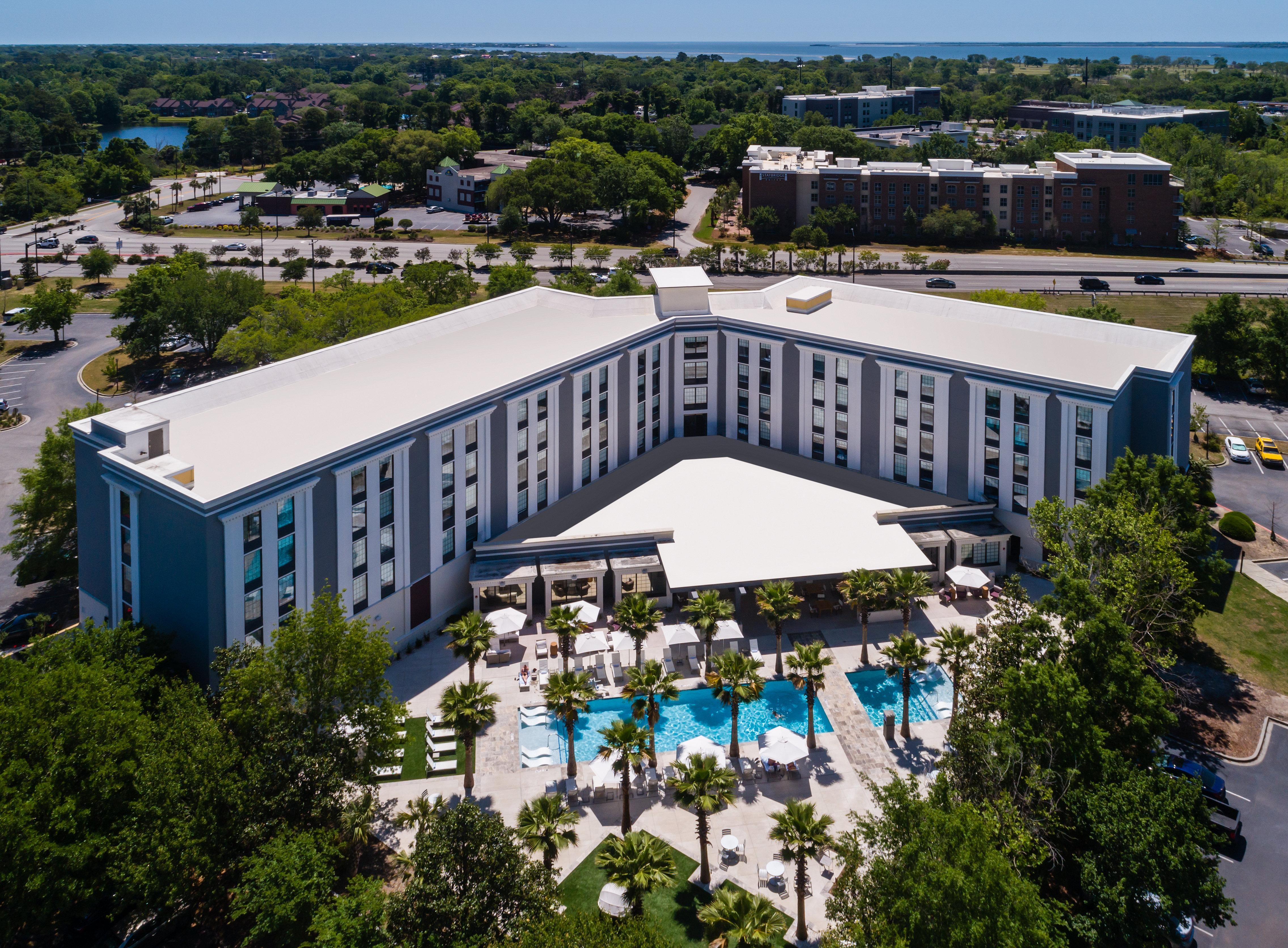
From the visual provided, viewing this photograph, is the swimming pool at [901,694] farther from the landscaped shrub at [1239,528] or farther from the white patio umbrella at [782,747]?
the landscaped shrub at [1239,528]

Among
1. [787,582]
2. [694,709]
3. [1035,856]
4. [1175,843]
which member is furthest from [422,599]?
[1175,843]

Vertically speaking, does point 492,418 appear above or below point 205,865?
above

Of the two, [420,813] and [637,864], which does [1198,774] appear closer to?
[637,864]

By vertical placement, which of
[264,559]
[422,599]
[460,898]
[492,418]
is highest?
[492,418]

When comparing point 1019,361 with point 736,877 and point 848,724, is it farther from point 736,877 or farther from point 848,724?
point 736,877

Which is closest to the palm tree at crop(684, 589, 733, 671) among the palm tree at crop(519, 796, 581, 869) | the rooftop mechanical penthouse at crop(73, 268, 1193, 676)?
the rooftop mechanical penthouse at crop(73, 268, 1193, 676)
